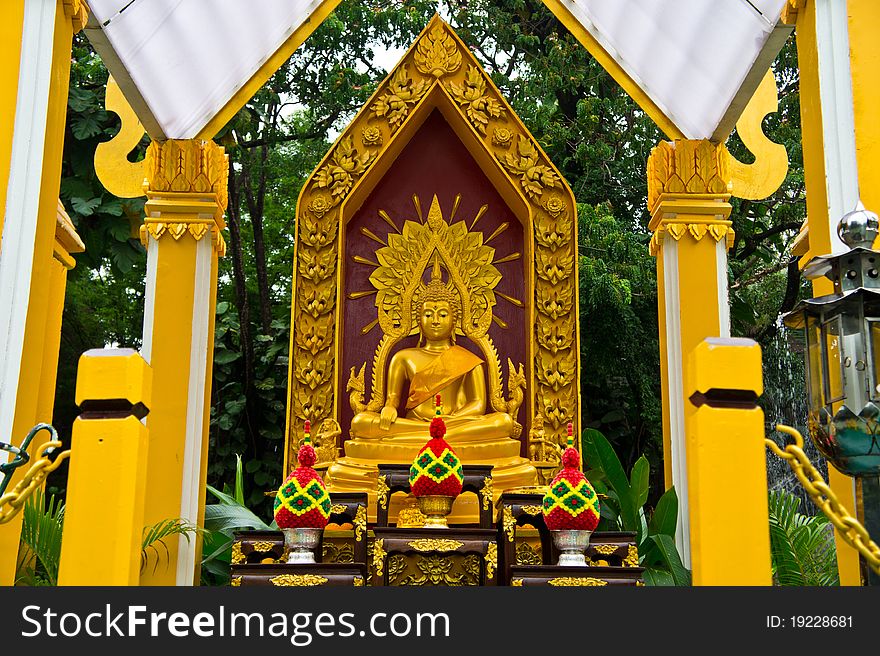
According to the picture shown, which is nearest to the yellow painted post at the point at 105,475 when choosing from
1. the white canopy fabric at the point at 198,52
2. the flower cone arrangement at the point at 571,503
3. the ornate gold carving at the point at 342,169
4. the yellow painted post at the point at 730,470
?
the yellow painted post at the point at 730,470

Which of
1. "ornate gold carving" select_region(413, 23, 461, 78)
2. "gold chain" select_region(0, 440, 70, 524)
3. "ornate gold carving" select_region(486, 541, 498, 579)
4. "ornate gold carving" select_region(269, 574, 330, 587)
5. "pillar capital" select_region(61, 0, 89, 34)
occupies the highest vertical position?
"ornate gold carving" select_region(413, 23, 461, 78)

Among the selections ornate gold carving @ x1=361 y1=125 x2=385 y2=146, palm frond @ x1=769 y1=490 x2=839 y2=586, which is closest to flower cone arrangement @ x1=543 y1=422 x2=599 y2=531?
palm frond @ x1=769 y1=490 x2=839 y2=586

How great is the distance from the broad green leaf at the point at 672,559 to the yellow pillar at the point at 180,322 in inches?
105

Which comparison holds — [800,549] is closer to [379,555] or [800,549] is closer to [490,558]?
[490,558]

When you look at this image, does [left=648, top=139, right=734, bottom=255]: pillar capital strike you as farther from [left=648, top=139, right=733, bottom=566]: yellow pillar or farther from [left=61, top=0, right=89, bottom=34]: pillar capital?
[left=61, top=0, right=89, bottom=34]: pillar capital

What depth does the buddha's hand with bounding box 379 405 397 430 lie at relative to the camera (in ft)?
23.3

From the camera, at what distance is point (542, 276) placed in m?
7.46

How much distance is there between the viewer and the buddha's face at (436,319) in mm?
7441

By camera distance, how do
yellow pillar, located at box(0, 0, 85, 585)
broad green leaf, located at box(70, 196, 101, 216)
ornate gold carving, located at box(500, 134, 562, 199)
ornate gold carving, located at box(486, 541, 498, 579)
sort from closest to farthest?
yellow pillar, located at box(0, 0, 85, 585) → ornate gold carving, located at box(486, 541, 498, 579) → ornate gold carving, located at box(500, 134, 562, 199) → broad green leaf, located at box(70, 196, 101, 216)

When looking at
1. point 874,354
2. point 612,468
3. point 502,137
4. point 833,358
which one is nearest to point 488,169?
point 502,137

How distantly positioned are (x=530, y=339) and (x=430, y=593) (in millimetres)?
4989

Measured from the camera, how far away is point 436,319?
24.4 feet

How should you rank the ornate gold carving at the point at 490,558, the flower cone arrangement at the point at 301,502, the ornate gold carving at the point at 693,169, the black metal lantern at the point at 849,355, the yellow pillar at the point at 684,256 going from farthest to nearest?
the ornate gold carving at the point at 693,169
the yellow pillar at the point at 684,256
the ornate gold carving at the point at 490,558
the flower cone arrangement at the point at 301,502
the black metal lantern at the point at 849,355

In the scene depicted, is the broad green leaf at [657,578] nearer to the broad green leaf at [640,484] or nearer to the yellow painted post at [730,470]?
the broad green leaf at [640,484]
